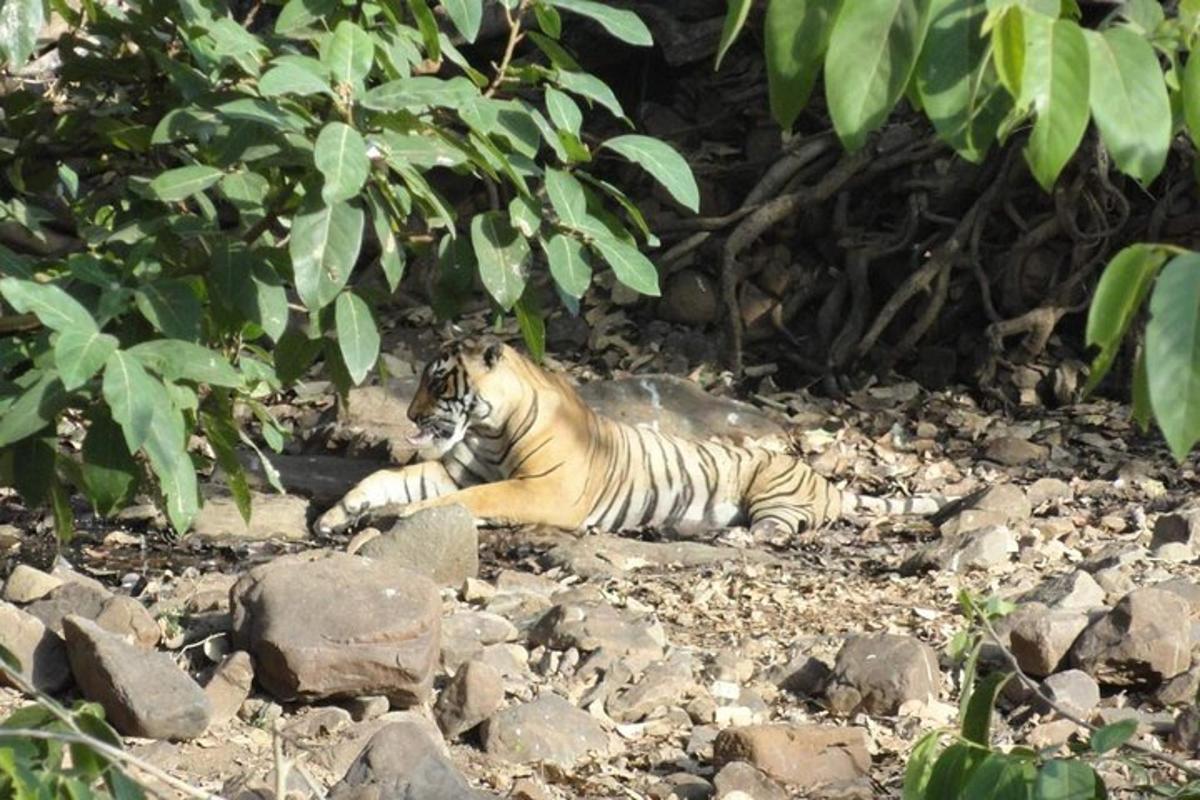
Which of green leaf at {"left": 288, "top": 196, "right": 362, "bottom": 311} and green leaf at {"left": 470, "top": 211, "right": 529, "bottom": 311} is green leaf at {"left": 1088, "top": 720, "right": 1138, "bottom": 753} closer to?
green leaf at {"left": 288, "top": 196, "right": 362, "bottom": 311}

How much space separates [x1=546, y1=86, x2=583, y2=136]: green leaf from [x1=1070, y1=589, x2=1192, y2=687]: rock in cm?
184

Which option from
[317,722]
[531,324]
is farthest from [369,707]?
[531,324]

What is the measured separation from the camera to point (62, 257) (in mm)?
3861

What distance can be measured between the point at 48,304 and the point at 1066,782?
1.56m

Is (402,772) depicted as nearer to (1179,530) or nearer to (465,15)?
(465,15)

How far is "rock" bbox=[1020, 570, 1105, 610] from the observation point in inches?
178

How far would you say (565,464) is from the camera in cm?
727

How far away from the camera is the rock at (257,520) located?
19.8ft

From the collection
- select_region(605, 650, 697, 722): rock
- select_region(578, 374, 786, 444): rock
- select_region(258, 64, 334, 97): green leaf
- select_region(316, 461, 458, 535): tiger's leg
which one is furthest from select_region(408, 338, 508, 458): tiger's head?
select_region(258, 64, 334, 97): green leaf

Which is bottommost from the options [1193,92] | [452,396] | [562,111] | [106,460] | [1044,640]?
[452,396]

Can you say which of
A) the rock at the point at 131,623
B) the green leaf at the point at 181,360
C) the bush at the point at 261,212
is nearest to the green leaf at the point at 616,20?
the bush at the point at 261,212

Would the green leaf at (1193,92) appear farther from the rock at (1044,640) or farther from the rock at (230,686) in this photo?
the rock at (1044,640)

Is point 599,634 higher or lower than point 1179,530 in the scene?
higher

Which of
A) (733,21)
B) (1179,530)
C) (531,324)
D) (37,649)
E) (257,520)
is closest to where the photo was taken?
(733,21)
